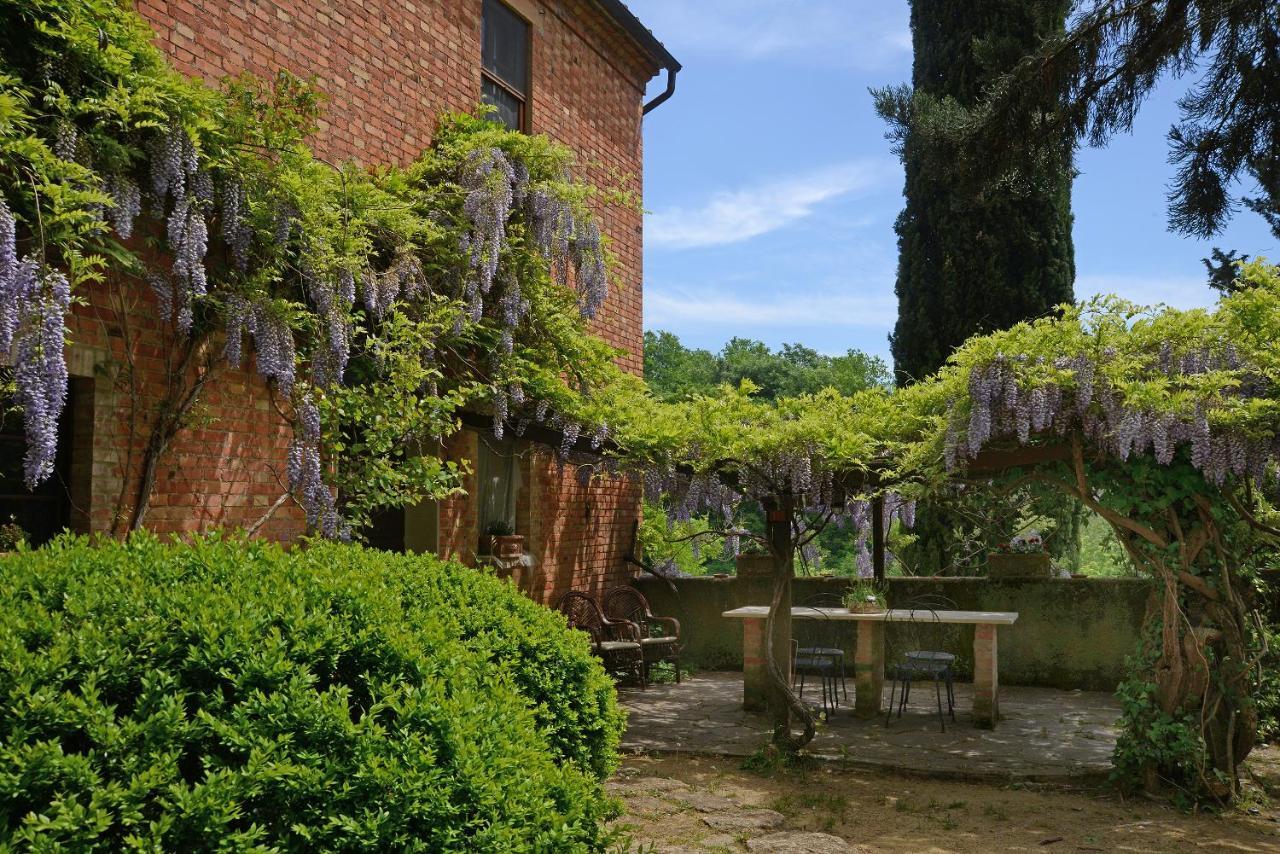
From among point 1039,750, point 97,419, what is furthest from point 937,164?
point 97,419

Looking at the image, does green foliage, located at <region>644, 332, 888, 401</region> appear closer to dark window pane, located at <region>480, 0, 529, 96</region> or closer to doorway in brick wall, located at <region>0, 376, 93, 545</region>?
dark window pane, located at <region>480, 0, 529, 96</region>

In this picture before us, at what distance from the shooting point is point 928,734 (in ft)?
24.0

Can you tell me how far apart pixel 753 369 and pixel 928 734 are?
2788 cm

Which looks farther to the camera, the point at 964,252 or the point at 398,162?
the point at 964,252

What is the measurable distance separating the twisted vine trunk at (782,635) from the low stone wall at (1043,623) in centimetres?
252

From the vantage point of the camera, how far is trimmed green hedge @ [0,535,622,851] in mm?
1997

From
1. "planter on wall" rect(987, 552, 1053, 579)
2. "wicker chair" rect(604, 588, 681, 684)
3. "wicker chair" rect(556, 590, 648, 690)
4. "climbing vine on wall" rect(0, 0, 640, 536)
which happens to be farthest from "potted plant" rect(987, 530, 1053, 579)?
"climbing vine on wall" rect(0, 0, 640, 536)

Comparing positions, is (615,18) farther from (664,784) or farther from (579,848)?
(579,848)

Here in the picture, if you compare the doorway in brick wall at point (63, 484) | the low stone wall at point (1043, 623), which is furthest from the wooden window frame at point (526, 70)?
the doorway in brick wall at point (63, 484)

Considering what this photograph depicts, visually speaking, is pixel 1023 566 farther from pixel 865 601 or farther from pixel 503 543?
pixel 503 543

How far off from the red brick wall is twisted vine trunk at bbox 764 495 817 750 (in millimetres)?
2433

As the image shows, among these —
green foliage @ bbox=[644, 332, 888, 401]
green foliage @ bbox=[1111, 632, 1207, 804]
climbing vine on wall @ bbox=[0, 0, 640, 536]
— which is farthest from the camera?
green foliage @ bbox=[644, 332, 888, 401]

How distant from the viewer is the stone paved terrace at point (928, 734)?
6.35 meters

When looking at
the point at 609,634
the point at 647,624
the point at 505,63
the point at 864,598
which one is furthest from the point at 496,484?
the point at 505,63
